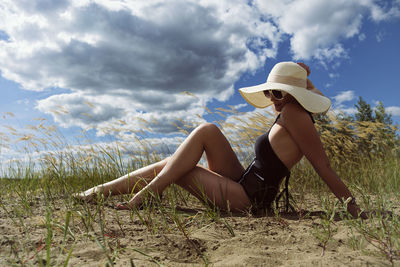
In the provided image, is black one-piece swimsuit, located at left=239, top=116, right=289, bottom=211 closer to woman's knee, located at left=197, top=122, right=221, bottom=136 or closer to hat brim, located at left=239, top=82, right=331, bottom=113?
hat brim, located at left=239, top=82, right=331, bottom=113

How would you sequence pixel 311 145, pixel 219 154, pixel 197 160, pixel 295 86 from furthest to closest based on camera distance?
pixel 219 154
pixel 197 160
pixel 295 86
pixel 311 145

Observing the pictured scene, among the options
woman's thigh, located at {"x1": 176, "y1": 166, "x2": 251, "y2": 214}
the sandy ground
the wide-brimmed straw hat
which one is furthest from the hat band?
the sandy ground

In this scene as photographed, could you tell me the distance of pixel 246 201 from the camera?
2195mm

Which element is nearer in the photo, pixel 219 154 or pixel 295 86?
pixel 295 86

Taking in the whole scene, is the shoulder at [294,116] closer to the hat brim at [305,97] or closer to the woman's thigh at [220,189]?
the hat brim at [305,97]

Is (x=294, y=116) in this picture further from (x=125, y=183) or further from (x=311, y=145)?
(x=125, y=183)

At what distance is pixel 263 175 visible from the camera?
7.04ft

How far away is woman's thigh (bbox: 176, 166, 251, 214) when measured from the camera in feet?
7.17

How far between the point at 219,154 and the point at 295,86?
82cm

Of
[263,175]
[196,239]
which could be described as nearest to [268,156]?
[263,175]

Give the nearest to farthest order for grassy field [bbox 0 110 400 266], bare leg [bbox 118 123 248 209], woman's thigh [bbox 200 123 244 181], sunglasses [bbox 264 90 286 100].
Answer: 1. grassy field [bbox 0 110 400 266]
2. sunglasses [bbox 264 90 286 100]
3. bare leg [bbox 118 123 248 209]
4. woman's thigh [bbox 200 123 244 181]

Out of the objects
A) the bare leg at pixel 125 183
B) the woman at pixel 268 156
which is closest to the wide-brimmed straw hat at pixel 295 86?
the woman at pixel 268 156

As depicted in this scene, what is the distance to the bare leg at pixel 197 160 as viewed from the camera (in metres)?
2.22

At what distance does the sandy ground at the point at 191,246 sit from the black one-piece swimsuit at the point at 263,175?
1.11ft
